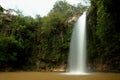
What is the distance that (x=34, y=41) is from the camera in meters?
31.1

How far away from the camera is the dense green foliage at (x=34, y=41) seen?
28.6 metres

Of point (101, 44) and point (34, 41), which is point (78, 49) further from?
point (34, 41)

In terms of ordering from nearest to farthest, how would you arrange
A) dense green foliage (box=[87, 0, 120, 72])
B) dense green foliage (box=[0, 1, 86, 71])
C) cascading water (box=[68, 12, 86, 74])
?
dense green foliage (box=[87, 0, 120, 72]) < cascading water (box=[68, 12, 86, 74]) < dense green foliage (box=[0, 1, 86, 71])

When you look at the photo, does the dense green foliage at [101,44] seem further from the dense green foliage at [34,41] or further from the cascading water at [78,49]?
the dense green foliage at [34,41]

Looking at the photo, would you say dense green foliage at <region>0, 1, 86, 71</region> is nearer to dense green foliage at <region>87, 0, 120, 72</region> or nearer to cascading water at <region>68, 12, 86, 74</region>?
cascading water at <region>68, 12, 86, 74</region>

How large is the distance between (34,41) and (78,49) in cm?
794

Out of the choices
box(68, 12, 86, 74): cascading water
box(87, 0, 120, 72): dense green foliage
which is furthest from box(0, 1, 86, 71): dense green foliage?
box(87, 0, 120, 72): dense green foliage

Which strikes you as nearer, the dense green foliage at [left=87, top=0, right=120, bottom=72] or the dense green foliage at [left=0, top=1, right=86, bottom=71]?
the dense green foliage at [left=87, top=0, right=120, bottom=72]

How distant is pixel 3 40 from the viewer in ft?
92.8

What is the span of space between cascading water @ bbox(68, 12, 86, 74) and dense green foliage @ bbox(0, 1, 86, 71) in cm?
247

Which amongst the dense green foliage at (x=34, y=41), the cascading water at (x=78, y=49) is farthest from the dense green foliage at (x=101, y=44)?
the dense green foliage at (x=34, y=41)

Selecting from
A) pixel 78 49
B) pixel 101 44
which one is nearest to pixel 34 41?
pixel 78 49

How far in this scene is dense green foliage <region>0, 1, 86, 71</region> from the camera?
93.8 feet

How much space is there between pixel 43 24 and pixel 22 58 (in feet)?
16.2
